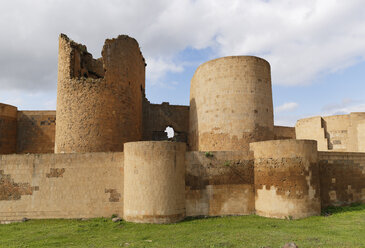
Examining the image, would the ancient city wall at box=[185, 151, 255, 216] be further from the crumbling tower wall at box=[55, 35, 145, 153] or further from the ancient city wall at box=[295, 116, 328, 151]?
the ancient city wall at box=[295, 116, 328, 151]

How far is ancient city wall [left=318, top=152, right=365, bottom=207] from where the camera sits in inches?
497

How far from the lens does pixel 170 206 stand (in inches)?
420

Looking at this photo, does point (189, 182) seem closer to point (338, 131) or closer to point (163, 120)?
point (163, 120)

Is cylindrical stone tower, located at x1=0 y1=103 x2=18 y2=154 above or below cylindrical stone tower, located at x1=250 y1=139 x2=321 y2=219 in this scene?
above

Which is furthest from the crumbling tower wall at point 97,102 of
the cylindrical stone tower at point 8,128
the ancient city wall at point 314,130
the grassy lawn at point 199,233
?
the ancient city wall at point 314,130

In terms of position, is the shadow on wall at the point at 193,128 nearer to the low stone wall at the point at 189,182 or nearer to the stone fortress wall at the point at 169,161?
the stone fortress wall at the point at 169,161

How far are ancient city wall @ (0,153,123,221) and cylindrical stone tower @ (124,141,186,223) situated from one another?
845mm

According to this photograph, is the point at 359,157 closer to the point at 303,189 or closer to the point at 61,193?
the point at 303,189

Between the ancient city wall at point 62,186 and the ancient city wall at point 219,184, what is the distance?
3.01m

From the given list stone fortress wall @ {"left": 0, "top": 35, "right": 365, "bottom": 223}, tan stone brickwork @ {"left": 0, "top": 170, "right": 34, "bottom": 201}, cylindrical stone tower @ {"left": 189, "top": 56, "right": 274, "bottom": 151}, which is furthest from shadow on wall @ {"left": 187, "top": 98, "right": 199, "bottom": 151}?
tan stone brickwork @ {"left": 0, "top": 170, "right": 34, "bottom": 201}

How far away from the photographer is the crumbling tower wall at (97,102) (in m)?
13.9

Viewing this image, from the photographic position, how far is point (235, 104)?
48.5 ft

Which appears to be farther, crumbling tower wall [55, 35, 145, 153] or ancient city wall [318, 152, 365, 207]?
crumbling tower wall [55, 35, 145, 153]

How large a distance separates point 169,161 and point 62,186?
4670mm
